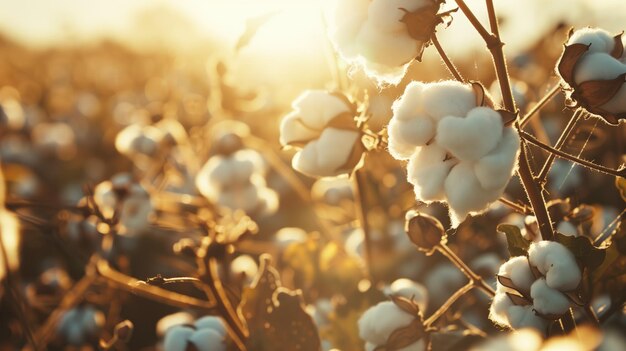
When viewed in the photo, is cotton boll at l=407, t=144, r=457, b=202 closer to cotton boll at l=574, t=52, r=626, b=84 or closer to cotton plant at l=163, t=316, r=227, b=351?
cotton boll at l=574, t=52, r=626, b=84

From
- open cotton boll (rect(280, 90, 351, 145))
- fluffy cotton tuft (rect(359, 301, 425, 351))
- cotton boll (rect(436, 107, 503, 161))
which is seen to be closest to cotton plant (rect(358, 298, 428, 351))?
fluffy cotton tuft (rect(359, 301, 425, 351))

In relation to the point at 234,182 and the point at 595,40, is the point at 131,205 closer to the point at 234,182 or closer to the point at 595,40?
the point at 234,182

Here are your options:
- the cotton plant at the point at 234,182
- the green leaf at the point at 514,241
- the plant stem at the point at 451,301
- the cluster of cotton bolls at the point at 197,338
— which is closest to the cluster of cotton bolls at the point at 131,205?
the cotton plant at the point at 234,182

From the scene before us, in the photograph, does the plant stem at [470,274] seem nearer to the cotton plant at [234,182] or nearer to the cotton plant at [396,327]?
the cotton plant at [396,327]

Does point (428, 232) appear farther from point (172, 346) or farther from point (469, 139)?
point (172, 346)

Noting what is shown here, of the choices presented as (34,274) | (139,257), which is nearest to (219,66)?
(139,257)

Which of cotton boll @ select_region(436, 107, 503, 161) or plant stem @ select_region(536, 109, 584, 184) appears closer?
cotton boll @ select_region(436, 107, 503, 161)
